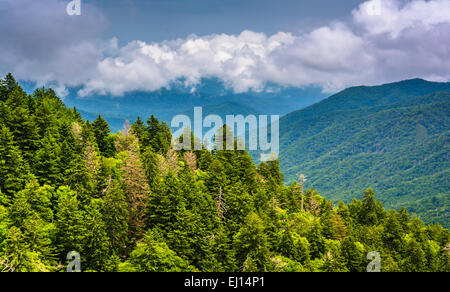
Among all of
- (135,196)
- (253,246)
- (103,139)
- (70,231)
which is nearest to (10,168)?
(70,231)

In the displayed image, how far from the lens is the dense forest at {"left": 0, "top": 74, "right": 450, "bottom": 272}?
4006cm

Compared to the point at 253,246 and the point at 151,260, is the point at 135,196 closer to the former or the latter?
the point at 151,260

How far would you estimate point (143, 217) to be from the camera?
1998 inches

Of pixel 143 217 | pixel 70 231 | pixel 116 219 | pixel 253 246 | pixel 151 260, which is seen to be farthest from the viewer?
pixel 143 217

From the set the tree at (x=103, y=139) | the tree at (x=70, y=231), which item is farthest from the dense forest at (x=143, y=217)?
the tree at (x=103, y=139)

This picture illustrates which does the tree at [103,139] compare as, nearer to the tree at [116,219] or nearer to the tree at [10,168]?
the tree at [10,168]

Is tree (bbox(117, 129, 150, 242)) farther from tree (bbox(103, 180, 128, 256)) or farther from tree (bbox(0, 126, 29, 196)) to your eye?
tree (bbox(0, 126, 29, 196))

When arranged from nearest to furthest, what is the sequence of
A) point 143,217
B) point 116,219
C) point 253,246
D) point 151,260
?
1. point 151,260
2. point 116,219
3. point 253,246
4. point 143,217

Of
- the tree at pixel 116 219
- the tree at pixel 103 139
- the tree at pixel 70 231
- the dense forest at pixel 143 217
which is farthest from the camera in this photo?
the tree at pixel 103 139

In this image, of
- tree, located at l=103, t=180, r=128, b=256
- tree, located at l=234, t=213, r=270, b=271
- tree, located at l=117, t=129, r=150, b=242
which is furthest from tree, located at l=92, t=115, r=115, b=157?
tree, located at l=234, t=213, r=270, b=271

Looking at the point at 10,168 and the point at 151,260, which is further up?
the point at 10,168

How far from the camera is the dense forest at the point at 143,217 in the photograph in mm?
40062

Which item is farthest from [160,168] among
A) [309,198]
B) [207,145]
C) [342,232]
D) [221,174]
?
[309,198]

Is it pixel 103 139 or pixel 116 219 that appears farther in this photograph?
pixel 103 139
